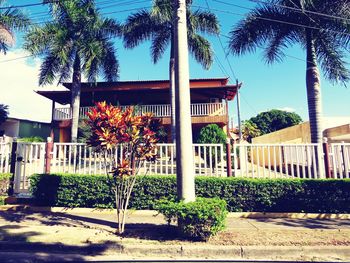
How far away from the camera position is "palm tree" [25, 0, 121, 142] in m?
15.1

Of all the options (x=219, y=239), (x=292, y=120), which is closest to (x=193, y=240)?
(x=219, y=239)

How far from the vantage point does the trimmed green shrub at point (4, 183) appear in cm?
666

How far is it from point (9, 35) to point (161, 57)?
8.69 metres

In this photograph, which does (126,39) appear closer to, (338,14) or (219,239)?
(338,14)

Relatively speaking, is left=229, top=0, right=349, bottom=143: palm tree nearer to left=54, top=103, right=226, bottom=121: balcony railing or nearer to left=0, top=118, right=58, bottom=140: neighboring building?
left=54, top=103, right=226, bottom=121: balcony railing

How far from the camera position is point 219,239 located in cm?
449

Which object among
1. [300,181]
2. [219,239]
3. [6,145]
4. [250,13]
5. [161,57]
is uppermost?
[161,57]

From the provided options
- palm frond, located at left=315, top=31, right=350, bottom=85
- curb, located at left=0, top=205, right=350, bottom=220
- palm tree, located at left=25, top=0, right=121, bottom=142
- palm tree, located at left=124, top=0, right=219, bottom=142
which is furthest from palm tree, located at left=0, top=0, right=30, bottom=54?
palm frond, located at left=315, top=31, right=350, bottom=85

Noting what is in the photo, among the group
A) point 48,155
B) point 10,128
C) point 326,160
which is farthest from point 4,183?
point 10,128

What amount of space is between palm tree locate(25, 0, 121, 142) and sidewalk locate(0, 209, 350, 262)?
11.4 meters

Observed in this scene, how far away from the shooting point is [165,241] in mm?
4375

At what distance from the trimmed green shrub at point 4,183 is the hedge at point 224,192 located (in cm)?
79

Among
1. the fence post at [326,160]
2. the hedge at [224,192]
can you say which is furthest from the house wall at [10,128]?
the fence post at [326,160]

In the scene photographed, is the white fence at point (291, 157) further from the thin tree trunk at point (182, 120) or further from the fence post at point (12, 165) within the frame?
the fence post at point (12, 165)
